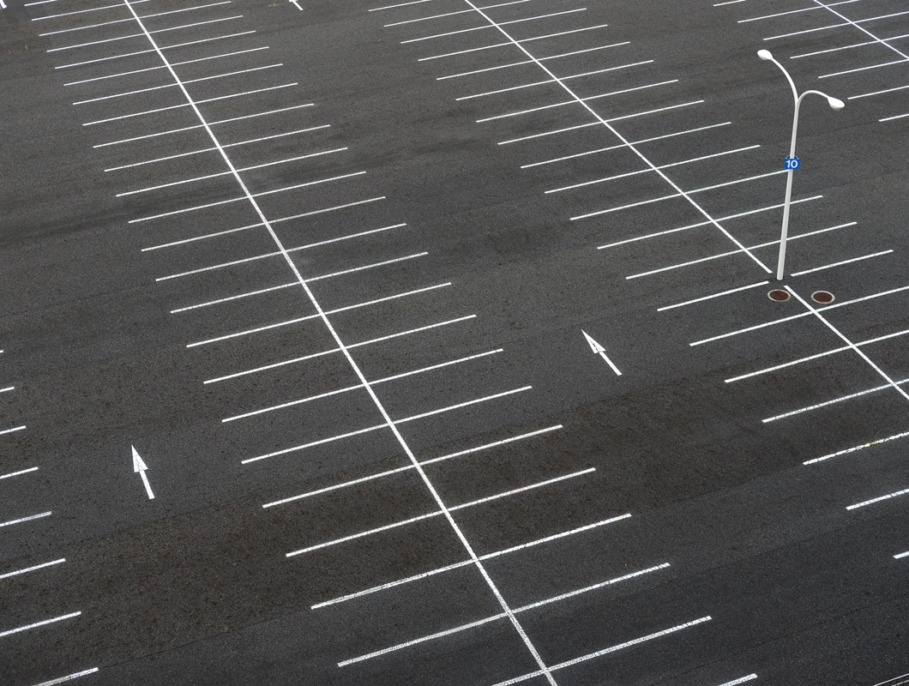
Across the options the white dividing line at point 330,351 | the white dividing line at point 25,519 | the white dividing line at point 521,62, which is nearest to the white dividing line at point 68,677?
the white dividing line at point 25,519

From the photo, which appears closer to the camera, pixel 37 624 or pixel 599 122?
pixel 37 624

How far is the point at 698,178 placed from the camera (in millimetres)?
27531

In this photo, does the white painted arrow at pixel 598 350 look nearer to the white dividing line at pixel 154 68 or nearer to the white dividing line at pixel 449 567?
the white dividing line at pixel 449 567

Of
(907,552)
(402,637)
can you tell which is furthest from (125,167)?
(907,552)

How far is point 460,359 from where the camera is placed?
73.2ft

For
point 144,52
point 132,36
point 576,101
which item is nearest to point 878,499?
point 576,101

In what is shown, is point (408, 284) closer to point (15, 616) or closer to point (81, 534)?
point (81, 534)

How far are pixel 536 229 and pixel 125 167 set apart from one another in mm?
10933

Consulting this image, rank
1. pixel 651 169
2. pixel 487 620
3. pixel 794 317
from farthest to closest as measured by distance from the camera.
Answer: pixel 651 169
pixel 794 317
pixel 487 620

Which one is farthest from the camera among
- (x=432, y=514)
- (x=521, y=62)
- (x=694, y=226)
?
(x=521, y=62)

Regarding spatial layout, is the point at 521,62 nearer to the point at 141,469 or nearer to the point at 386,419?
the point at 386,419

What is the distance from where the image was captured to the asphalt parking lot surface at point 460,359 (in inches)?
677

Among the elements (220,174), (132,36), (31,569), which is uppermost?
(31,569)

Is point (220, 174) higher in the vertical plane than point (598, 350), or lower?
lower
